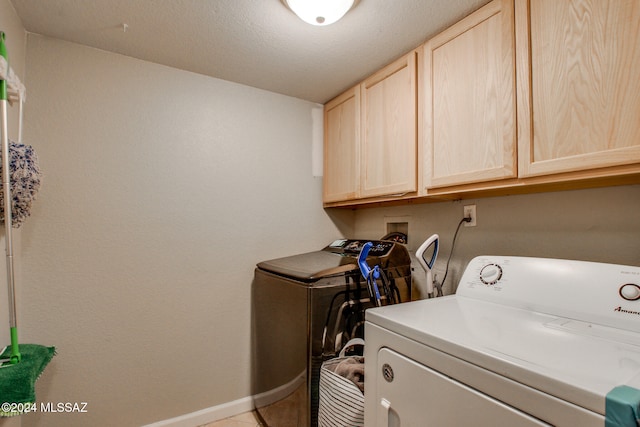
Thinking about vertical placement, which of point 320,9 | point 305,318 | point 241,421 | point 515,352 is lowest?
point 241,421

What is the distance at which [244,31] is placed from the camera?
148cm

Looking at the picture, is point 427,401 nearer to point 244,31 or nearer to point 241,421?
point 241,421

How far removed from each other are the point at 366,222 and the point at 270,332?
1.10m

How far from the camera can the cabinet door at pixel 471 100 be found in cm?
118

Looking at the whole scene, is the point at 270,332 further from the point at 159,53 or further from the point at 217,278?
the point at 159,53

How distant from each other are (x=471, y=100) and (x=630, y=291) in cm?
88

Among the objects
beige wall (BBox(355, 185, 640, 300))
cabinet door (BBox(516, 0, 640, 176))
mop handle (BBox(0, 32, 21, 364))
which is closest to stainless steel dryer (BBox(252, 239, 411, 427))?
beige wall (BBox(355, 185, 640, 300))

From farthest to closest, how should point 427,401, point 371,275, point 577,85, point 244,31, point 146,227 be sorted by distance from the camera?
point 146,227 → point 244,31 → point 371,275 → point 577,85 → point 427,401

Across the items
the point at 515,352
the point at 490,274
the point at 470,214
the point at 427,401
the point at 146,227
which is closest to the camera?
the point at 515,352

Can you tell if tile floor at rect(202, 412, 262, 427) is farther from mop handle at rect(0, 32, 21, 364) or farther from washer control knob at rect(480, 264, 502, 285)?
washer control knob at rect(480, 264, 502, 285)

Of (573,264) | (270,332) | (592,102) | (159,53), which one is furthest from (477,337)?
(159,53)

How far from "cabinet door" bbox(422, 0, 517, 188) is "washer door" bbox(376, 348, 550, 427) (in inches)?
32.1

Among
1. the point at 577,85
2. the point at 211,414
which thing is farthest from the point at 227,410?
the point at 577,85

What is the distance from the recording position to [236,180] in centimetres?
203
